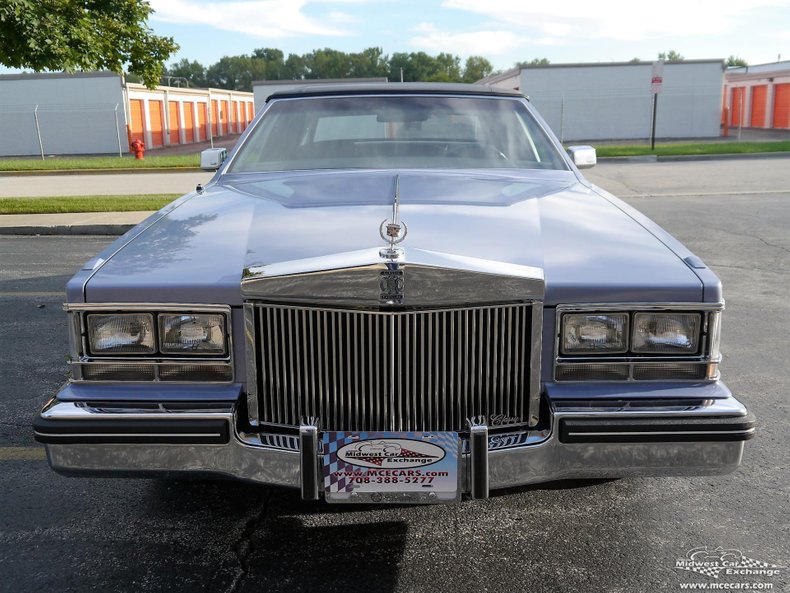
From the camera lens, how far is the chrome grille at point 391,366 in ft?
7.72

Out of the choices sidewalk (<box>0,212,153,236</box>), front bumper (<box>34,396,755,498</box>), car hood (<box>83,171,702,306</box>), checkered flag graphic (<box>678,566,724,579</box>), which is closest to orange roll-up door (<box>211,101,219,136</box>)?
sidewalk (<box>0,212,153,236</box>)

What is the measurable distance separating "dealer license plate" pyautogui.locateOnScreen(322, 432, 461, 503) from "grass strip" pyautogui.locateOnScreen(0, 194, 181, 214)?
10.9m

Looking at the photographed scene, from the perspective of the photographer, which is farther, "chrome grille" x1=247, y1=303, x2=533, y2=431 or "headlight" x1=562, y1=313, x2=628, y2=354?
"headlight" x1=562, y1=313, x2=628, y2=354

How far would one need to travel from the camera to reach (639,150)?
24.6 meters

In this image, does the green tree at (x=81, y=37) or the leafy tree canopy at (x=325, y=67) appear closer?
the green tree at (x=81, y=37)

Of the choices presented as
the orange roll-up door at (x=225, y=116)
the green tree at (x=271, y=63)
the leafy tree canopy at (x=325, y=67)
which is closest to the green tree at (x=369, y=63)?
the leafy tree canopy at (x=325, y=67)

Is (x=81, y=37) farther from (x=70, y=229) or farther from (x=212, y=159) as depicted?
(x=212, y=159)

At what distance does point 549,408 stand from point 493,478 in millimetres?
283

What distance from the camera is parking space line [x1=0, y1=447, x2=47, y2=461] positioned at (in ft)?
11.6

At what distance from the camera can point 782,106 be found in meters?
43.0

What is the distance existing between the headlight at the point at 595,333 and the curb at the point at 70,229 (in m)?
9.43

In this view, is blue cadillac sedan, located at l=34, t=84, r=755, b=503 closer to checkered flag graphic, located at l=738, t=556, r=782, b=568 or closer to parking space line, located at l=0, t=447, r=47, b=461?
checkered flag graphic, located at l=738, t=556, r=782, b=568

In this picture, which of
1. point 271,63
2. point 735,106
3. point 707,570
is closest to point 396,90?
point 707,570

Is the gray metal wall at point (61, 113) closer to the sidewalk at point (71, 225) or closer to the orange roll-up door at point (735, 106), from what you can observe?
the sidewalk at point (71, 225)
